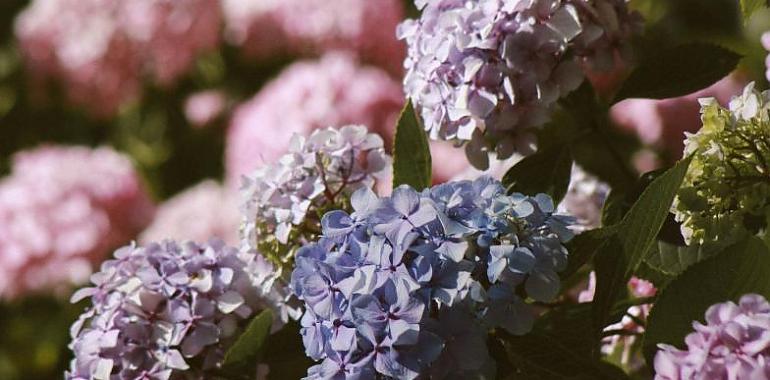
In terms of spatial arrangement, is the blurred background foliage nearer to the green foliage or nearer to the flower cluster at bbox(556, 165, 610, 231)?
the green foliage

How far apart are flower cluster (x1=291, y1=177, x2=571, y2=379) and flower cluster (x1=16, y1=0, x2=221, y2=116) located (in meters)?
1.56

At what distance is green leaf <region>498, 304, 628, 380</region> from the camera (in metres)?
0.52

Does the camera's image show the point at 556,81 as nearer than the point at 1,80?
Yes

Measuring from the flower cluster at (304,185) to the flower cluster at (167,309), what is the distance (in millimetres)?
17

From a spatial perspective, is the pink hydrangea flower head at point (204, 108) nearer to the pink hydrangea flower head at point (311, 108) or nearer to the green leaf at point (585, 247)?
the pink hydrangea flower head at point (311, 108)

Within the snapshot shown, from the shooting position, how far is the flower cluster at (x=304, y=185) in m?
0.65

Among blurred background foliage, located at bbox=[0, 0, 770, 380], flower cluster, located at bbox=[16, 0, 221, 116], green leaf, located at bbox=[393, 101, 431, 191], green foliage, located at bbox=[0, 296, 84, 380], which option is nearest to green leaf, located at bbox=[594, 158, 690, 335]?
green leaf, located at bbox=[393, 101, 431, 191]

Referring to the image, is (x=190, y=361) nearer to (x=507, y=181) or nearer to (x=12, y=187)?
(x=507, y=181)

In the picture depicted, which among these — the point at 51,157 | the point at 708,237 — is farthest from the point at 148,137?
the point at 708,237

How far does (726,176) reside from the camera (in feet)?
1.84

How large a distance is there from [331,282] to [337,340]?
24mm

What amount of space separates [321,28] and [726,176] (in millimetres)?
1406

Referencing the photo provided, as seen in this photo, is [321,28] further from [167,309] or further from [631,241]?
[631,241]

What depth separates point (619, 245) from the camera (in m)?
0.53
